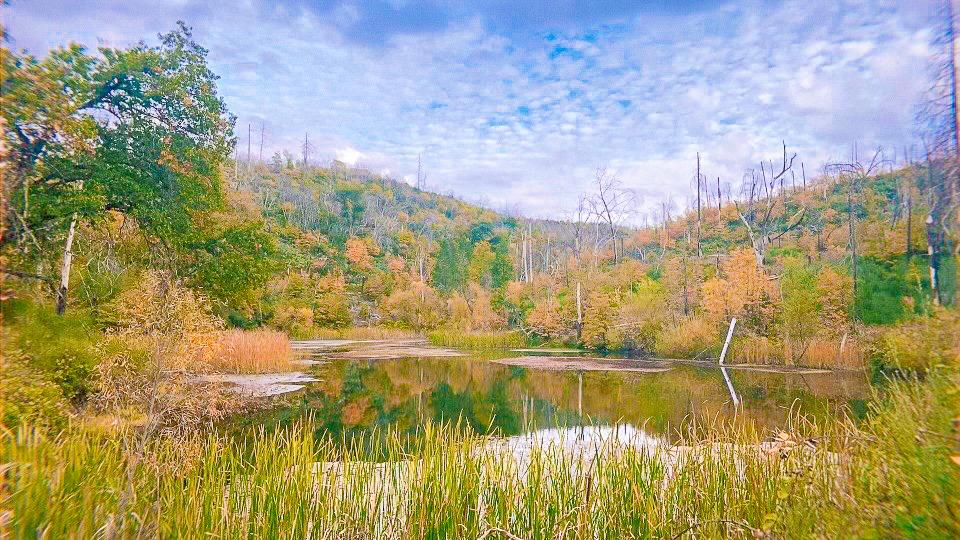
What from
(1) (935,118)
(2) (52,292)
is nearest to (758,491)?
(1) (935,118)

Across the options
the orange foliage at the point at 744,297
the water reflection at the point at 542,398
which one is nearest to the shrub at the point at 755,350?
the orange foliage at the point at 744,297

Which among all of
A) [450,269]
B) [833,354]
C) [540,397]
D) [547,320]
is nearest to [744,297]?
[833,354]

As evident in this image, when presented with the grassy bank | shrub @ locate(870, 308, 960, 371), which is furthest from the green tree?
the grassy bank

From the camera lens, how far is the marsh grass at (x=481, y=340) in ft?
105

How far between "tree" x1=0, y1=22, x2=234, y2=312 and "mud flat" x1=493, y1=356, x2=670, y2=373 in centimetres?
1348

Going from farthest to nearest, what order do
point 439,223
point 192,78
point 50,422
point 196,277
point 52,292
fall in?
1. point 439,223
2. point 196,277
3. point 192,78
4. point 52,292
5. point 50,422

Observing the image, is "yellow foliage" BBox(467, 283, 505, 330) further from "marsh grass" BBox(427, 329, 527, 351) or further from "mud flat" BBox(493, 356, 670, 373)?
"mud flat" BBox(493, 356, 670, 373)

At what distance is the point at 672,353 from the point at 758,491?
21312mm

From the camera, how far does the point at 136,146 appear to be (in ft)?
40.5

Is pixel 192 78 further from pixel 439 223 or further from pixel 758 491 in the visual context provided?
pixel 439 223

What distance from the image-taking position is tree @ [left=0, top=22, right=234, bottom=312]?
10.4 meters

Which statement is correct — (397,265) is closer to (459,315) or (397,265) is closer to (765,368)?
(459,315)

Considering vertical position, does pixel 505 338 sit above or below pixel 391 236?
below

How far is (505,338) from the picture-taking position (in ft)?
109
